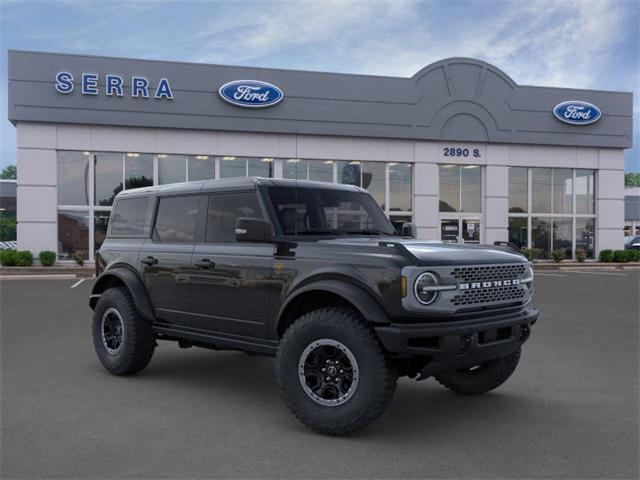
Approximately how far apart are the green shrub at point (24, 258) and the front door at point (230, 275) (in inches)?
772

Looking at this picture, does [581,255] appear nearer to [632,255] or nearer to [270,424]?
[632,255]

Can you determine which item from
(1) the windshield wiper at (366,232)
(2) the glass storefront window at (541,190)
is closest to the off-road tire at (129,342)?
(1) the windshield wiper at (366,232)

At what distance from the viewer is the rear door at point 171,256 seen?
19.6 ft

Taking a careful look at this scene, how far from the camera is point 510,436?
4.56 meters

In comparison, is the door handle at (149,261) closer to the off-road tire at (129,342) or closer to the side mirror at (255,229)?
the off-road tire at (129,342)

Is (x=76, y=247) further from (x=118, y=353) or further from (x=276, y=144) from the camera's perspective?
(x=118, y=353)

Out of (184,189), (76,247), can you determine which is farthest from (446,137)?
(184,189)

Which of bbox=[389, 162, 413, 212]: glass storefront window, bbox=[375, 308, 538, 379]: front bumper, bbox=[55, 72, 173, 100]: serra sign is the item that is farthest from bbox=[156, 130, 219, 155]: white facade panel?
bbox=[375, 308, 538, 379]: front bumper

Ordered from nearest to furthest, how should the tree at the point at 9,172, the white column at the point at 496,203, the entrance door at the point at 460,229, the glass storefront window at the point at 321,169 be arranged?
the glass storefront window at the point at 321,169 → the entrance door at the point at 460,229 → the white column at the point at 496,203 → the tree at the point at 9,172

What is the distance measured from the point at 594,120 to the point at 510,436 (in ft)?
94.6

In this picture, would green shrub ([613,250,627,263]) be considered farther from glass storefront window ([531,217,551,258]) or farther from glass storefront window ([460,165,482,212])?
glass storefront window ([460,165,482,212])

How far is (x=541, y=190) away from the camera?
29.3m

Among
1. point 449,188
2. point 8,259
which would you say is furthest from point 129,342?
point 449,188

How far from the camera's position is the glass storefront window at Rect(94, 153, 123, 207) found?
79.4 ft
